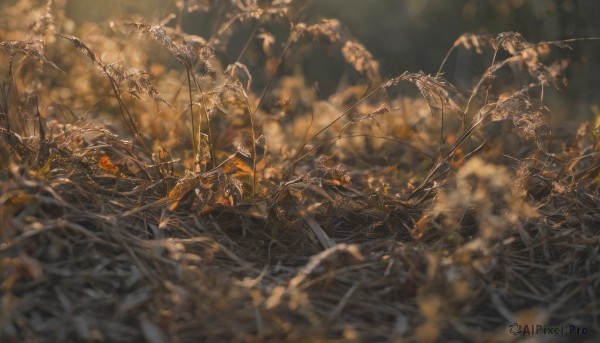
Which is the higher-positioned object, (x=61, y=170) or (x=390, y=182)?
(x=61, y=170)

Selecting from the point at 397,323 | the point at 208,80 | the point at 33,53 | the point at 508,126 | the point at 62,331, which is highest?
the point at 33,53

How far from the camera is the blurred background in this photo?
15.6 ft

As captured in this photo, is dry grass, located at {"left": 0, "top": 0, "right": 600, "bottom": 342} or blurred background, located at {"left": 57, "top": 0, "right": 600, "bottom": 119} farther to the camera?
blurred background, located at {"left": 57, "top": 0, "right": 600, "bottom": 119}

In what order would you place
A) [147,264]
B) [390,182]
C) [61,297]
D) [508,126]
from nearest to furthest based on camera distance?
[61,297] < [147,264] < [390,182] < [508,126]

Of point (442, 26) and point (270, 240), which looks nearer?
point (270, 240)

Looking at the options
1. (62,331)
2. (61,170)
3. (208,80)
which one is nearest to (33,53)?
(61,170)

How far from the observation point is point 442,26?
6863mm

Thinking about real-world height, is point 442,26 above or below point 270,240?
below

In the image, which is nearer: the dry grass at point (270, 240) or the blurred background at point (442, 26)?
the dry grass at point (270, 240)

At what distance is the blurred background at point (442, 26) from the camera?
15.6 feet

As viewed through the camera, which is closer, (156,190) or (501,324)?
(501,324)

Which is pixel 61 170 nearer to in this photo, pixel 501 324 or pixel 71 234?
pixel 71 234

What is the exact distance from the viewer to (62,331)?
152 centimetres

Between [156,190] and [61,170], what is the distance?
1.19 ft
